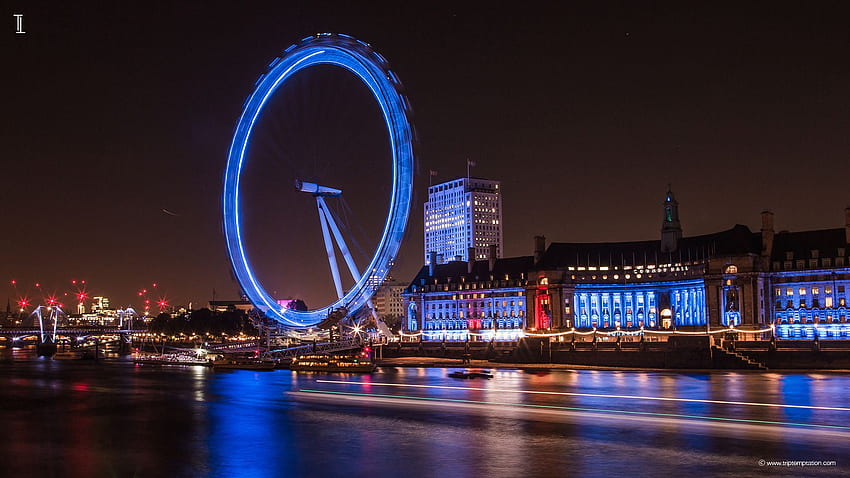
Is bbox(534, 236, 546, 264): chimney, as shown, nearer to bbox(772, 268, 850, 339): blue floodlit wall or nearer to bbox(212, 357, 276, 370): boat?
bbox(772, 268, 850, 339): blue floodlit wall

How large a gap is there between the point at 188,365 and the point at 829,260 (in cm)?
9688

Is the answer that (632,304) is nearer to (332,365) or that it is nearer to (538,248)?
(538,248)

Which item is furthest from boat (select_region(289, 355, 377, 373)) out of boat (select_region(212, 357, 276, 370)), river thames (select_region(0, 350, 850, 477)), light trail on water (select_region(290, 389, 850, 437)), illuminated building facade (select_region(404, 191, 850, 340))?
illuminated building facade (select_region(404, 191, 850, 340))

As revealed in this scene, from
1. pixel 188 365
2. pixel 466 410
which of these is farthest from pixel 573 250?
pixel 466 410

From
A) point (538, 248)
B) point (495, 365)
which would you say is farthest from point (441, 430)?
point (538, 248)

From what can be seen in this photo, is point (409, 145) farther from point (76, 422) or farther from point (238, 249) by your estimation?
point (76, 422)

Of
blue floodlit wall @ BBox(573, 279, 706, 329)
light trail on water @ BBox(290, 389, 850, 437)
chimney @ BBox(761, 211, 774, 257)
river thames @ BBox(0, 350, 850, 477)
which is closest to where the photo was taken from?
river thames @ BBox(0, 350, 850, 477)

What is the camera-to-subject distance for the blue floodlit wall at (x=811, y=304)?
396ft

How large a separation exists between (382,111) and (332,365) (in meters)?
35.0

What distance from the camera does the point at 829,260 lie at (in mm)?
123125

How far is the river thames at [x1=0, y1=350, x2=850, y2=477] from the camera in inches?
1336

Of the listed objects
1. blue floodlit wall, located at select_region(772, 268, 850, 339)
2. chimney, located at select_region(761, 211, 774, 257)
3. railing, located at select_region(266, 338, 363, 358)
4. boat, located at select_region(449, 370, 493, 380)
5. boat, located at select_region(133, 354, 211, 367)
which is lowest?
boat, located at select_region(133, 354, 211, 367)

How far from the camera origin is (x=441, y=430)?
44.3m

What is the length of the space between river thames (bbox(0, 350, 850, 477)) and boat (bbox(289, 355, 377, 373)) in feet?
89.0
